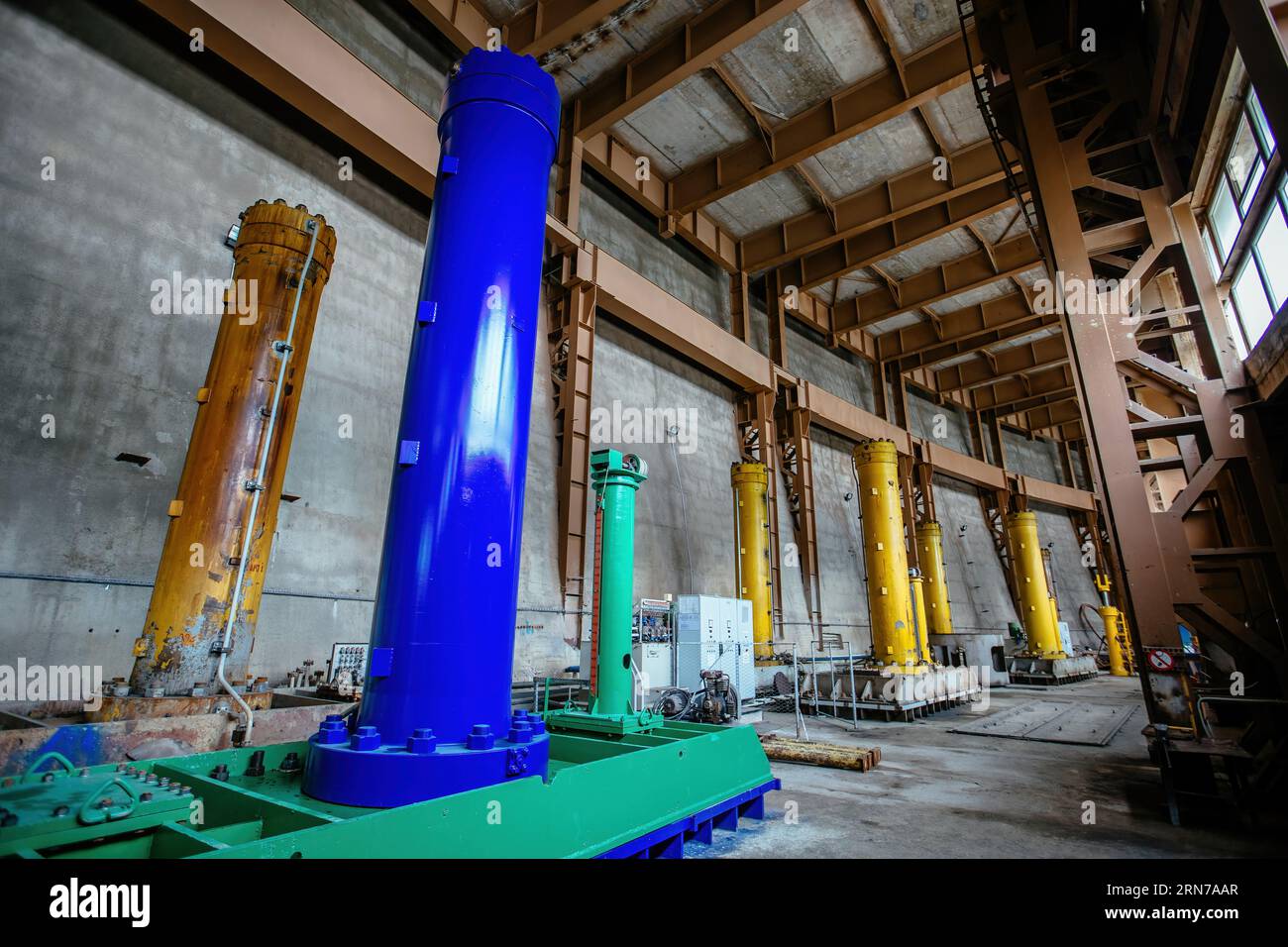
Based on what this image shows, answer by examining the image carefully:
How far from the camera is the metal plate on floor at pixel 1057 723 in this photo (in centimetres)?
838

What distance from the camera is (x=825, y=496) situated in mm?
18516

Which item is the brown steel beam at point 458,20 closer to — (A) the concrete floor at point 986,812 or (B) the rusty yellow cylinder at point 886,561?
(B) the rusty yellow cylinder at point 886,561

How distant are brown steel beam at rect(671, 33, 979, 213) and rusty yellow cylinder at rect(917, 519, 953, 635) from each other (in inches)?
479

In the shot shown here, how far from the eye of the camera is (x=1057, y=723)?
9.67 metres

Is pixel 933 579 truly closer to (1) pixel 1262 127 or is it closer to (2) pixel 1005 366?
(2) pixel 1005 366

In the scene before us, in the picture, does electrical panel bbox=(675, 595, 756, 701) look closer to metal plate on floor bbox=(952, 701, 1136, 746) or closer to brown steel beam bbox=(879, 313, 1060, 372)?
metal plate on floor bbox=(952, 701, 1136, 746)

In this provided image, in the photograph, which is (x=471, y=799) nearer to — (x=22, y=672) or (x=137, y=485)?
(x=22, y=672)

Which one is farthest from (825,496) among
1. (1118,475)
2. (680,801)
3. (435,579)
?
(435,579)

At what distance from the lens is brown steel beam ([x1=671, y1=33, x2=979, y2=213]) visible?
37.6 feet

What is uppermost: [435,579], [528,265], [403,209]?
[403,209]

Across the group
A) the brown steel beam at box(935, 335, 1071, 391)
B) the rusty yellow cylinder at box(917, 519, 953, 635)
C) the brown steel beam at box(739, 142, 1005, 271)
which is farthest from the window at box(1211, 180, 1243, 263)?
the brown steel beam at box(935, 335, 1071, 391)

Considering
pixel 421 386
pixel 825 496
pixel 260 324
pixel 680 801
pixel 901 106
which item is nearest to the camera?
Result: pixel 421 386

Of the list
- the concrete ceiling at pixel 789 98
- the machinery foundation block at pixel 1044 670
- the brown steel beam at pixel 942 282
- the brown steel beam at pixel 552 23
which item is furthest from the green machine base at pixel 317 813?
the machinery foundation block at pixel 1044 670
